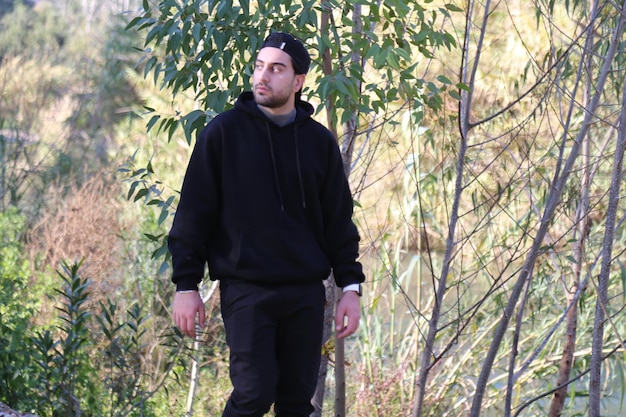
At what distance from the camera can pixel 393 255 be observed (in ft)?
22.1

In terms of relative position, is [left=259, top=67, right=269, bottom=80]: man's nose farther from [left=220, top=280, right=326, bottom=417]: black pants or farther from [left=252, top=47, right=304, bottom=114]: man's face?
[left=220, top=280, right=326, bottom=417]: black pants

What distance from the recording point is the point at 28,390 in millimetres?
4426

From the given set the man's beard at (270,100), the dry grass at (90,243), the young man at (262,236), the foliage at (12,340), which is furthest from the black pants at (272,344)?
the dry grass at (90,243)

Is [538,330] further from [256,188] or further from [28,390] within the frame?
A: [256,188]

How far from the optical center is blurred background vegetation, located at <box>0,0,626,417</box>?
403 centimetres

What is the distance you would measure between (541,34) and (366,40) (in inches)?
244

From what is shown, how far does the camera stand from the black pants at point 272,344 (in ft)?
8.94

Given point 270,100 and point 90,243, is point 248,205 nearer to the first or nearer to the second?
point 270,100

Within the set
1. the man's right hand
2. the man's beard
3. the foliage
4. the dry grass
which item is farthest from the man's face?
the dry grass

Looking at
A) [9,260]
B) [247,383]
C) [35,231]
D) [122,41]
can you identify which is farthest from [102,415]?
[122,41]

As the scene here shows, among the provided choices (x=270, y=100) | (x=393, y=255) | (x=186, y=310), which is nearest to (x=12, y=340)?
(x=186, y=310)

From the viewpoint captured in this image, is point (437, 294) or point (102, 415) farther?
point (102, 415)

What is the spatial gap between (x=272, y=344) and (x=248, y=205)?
16.1 inches

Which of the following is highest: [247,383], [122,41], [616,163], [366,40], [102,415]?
[122,41]
